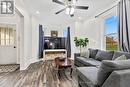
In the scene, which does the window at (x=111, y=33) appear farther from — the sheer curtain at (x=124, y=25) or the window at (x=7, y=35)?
the window at (x=7, y=35)

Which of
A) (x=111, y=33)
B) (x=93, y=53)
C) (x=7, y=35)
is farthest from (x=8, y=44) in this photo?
(x=111, y=33)

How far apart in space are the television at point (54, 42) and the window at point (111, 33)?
385 centimetres

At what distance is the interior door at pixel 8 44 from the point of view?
20.0 feet

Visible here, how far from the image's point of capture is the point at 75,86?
319 cm

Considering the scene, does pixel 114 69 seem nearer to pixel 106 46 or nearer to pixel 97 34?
pixel 106 46

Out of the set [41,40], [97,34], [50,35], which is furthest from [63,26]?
[97,34]

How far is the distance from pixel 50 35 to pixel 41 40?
4.77ft

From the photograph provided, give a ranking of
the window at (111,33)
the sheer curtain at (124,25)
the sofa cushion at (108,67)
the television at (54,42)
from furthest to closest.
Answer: the television at (54,42), the window at (111,33), the sheer curtain at (124,25), the sofa cushion at (108,67)

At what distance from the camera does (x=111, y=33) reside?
17.0ft

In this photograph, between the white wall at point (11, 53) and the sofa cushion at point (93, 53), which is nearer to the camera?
the sofa cushion at point (93, 53)

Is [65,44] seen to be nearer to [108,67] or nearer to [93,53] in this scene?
[93,53]

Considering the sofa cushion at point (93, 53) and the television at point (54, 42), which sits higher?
the television at point (54, 42)

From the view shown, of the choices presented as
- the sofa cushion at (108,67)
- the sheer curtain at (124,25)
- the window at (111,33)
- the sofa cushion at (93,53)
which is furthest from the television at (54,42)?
the sofa cushion at (108,67)

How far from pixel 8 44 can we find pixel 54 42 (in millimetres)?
3250
